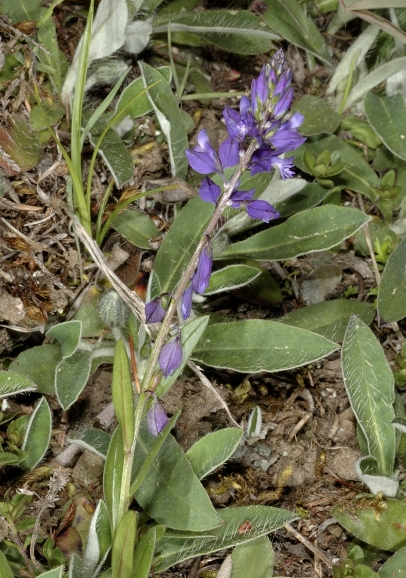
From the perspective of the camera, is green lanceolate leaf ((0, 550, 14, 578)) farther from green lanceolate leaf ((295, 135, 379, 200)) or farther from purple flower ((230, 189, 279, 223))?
green lanceolate leaf ((295, 135, 379, 200))

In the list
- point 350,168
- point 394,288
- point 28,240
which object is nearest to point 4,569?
point 28,240

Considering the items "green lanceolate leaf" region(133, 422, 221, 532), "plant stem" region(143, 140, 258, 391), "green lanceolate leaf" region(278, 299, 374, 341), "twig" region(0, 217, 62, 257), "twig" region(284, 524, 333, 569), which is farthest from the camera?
"green lanceolate leaf" region(278, 299, 374, 341)

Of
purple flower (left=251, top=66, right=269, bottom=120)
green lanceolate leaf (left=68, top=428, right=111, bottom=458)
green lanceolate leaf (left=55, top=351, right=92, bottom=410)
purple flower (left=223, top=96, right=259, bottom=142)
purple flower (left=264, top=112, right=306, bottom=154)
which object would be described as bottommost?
green lanceolate leaf (left=68, top=428, right=111, bottom=458)

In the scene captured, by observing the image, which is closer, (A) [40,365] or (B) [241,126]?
(B) [241,126]

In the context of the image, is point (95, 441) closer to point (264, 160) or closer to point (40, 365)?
point (40, 365)

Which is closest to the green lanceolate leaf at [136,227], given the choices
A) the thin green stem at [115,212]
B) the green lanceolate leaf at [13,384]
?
the thin green stem at [115,212]

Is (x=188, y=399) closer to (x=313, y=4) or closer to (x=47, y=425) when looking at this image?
(x=47, y=425)

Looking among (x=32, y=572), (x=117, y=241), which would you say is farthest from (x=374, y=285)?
(x=32, y=572)

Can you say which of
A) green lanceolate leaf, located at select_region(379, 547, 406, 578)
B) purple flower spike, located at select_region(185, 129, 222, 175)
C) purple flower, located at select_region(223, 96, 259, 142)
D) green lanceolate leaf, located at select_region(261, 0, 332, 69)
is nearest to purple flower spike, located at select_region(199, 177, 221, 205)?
purple flower spike, located at select_region(185, 129, 222, 175)
